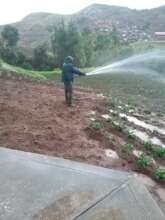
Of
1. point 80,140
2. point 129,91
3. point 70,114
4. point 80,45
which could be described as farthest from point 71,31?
point 80,140

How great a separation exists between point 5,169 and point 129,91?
12.0 metres

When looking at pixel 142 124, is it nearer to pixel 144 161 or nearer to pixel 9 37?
pixel 144 161

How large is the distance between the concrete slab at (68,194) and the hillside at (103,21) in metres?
42.7

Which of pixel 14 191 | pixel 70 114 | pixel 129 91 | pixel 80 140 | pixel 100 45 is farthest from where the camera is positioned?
pixel 100 45

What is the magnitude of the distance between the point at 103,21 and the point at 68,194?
191ft

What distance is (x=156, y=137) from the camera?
7.79 m

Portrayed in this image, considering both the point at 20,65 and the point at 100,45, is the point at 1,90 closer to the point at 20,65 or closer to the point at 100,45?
the point at 20,65

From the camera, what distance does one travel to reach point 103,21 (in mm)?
59531

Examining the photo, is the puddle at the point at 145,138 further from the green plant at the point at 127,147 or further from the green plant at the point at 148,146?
the green plant at the point at 127,147

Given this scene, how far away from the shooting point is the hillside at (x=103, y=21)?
52.4m

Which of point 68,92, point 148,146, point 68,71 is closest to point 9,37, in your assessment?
point 68,92

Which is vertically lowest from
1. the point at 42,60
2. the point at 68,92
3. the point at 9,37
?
the point at 42,60

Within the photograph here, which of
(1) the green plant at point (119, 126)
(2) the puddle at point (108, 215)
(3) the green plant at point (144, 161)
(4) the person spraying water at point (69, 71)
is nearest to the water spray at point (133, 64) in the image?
(4) the person spraying water at point (69, 71)

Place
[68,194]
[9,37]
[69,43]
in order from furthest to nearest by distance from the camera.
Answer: [9,37]
[69,43]
[68,194]
